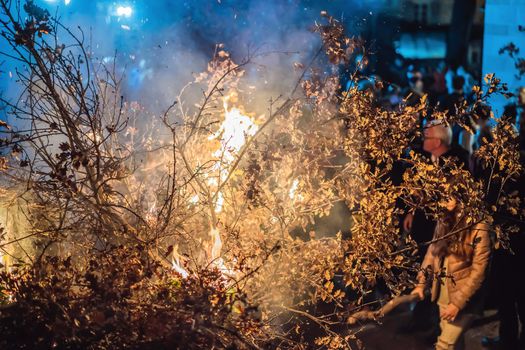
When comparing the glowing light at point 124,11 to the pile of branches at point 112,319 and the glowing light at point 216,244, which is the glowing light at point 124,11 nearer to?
the glowing light at point 216,244

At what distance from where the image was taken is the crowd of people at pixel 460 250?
557 cm

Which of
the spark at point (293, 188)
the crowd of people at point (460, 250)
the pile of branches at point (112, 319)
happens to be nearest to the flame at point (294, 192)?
the spark at point (293, 188)

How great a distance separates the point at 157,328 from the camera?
3426 mm

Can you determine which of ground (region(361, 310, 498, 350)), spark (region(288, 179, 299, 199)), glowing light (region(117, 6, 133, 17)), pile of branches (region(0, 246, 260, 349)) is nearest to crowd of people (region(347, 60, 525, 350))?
ground (region(361, 310, 498, 350))

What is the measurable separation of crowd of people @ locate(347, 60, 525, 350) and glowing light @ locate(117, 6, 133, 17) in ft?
34.1

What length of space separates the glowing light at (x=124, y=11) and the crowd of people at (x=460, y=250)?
1039cm

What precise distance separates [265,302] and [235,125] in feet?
7.35

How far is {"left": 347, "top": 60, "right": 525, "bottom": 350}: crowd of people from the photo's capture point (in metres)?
5.57

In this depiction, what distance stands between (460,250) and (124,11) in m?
14.6

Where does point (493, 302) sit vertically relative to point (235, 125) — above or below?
below

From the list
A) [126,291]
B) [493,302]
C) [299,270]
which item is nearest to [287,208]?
[299,270]

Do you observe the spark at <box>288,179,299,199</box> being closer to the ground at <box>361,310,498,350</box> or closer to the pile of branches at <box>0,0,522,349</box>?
the pile of branches at <box>0,0,522,349</box>

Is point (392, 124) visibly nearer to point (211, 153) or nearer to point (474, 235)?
point (474, 235)

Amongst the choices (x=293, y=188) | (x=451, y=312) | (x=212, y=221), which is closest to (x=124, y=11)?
(x=293, y=188)
